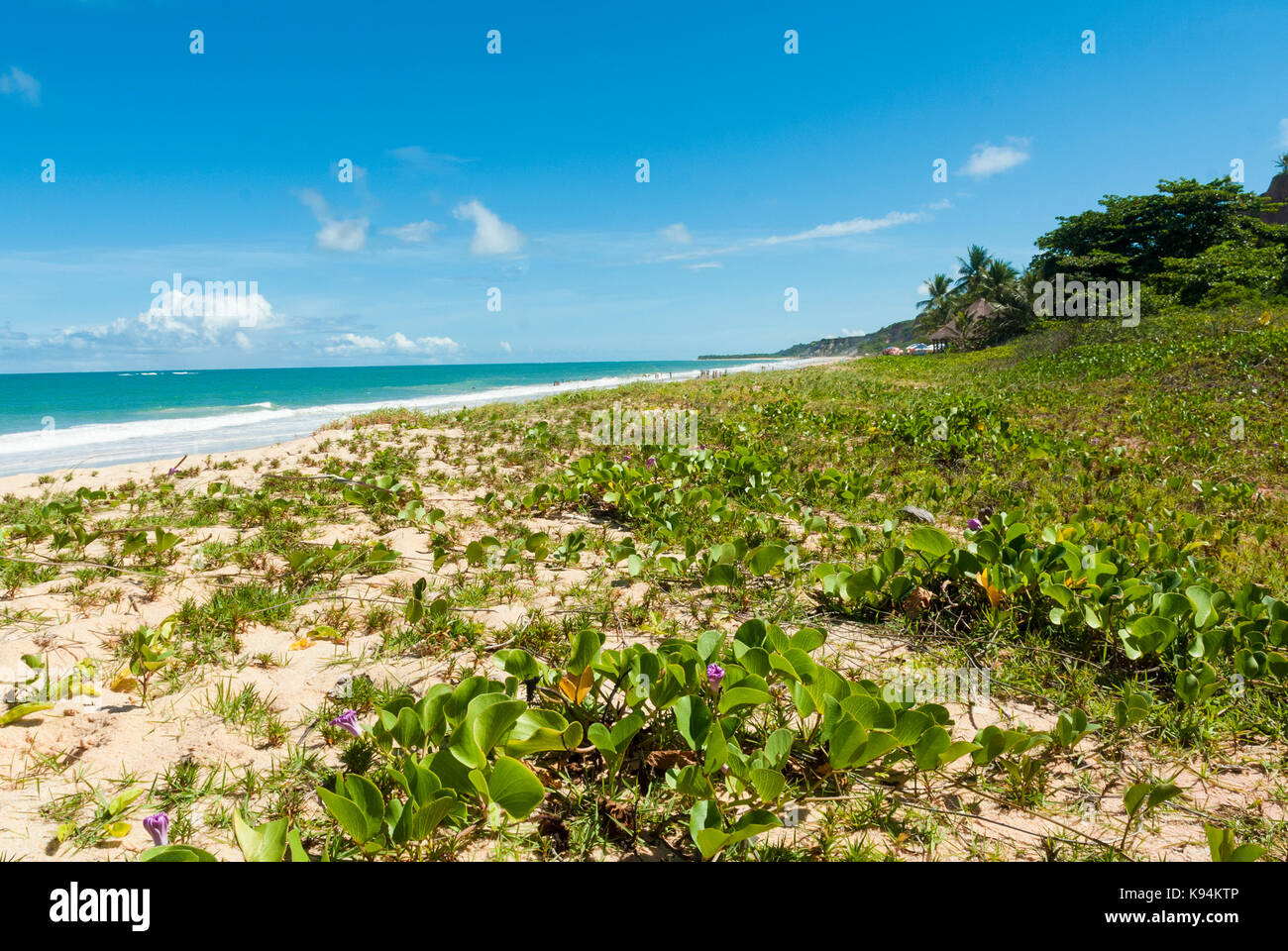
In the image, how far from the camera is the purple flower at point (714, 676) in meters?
1.90

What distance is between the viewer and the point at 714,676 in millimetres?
1899

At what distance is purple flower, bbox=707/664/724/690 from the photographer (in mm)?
1900

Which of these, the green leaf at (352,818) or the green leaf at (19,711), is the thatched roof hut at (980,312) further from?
the green leaf at (19,711)

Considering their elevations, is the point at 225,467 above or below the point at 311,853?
above

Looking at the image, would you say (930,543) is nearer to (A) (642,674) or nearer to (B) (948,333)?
(A) (642,674)

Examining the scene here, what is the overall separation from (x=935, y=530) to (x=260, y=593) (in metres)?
3.18

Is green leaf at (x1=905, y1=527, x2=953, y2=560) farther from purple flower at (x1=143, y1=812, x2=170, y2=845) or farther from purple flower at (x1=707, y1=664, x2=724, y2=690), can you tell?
purple flower at (x1=143, y1=812, x2=170, y2=845)

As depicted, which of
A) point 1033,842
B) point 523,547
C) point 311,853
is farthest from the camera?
point 523,547

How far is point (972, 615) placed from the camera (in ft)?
9.60

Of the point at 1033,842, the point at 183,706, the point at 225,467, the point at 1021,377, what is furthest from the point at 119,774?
the point at 1021,377

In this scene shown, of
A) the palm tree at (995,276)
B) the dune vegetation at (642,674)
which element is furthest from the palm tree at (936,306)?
the dune vegetation at (642,674)

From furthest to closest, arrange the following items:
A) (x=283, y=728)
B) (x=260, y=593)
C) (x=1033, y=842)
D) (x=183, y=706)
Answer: (x=260, y=593) < (x=183, y=706) < (x=283, y=728) < (x=1033, y=842)

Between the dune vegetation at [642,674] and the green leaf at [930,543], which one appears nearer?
the dune vegetation at [642,674]

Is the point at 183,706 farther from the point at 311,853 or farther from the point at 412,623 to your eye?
the point at 311,853
